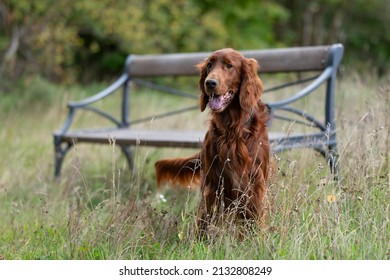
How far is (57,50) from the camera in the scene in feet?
33.7

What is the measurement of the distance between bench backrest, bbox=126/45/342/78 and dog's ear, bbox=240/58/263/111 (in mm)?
1436

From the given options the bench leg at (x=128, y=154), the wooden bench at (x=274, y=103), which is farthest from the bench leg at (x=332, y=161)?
the bench leg at (x=128, y=154)

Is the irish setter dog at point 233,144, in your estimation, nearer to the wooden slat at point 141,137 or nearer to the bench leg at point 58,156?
the wooden slat at point 141,137

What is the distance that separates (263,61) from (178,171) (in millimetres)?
1552

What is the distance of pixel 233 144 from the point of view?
3598mm

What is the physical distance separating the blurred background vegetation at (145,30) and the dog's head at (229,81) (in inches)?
162

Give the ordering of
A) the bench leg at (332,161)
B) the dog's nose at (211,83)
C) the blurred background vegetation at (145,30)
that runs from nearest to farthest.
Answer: the dog's nose at (211,83)
the bench leg at (332,161)
the blurred background vegetation at (145,30)

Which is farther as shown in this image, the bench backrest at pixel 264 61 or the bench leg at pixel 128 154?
the bench leg at pixel 128 154

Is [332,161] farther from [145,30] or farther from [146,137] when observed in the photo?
[145,30]

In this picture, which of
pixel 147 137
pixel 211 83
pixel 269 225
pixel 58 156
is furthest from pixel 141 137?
pixel 269 225

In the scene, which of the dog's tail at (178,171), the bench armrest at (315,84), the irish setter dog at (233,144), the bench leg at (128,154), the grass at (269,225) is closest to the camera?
the grass at (269,225)

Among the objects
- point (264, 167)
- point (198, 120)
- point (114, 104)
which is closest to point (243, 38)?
point (114, 104)

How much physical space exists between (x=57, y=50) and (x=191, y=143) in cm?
609

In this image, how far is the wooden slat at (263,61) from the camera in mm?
5102
